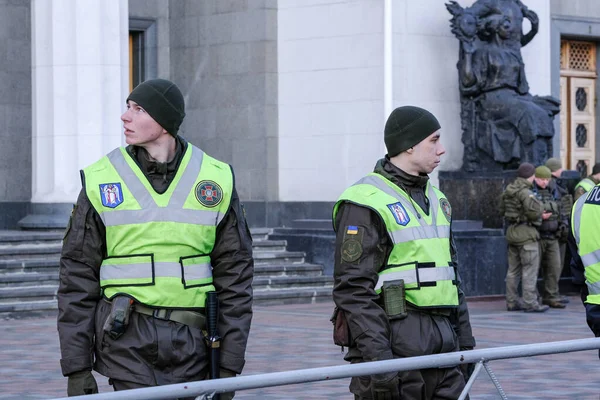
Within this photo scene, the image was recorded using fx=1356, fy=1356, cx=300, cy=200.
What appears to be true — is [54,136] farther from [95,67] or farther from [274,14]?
[274,14]

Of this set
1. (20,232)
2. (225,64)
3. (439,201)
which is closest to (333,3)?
(225,64)

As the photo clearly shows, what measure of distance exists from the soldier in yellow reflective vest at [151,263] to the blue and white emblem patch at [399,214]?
605mm

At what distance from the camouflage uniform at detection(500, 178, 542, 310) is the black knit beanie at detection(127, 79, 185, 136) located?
1156cm

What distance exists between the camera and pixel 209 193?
203 inches

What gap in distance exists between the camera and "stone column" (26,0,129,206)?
58.6ft

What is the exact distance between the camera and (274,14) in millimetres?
20984

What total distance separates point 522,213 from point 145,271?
38.8ft

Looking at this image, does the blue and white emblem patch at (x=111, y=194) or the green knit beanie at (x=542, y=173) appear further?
the green knit beanie at (x=542, y=173)

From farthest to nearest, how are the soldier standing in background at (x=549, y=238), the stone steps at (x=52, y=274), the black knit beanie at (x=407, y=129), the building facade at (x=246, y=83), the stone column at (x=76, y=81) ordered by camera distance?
the building facade at (x=246, y=83) → the stone column at (x=76, y=81) → the soldier standing in background at (x=549, y=238) → the stone steps at (x=52, y=274) → the black knit beanie at (x=407, y=129)

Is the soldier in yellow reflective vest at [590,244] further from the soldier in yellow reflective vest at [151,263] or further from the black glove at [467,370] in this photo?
the soldier in yellow reflective vest at [151,263]

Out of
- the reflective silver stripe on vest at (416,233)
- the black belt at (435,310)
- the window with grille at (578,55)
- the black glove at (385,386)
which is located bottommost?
the black glove at (385,386)

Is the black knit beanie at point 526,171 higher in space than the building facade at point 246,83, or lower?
lower

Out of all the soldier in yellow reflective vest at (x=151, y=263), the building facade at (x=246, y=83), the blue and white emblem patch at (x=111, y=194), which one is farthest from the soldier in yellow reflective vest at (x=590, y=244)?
the building facade at (x=246, y=83)

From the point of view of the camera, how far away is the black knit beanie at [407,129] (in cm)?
559
